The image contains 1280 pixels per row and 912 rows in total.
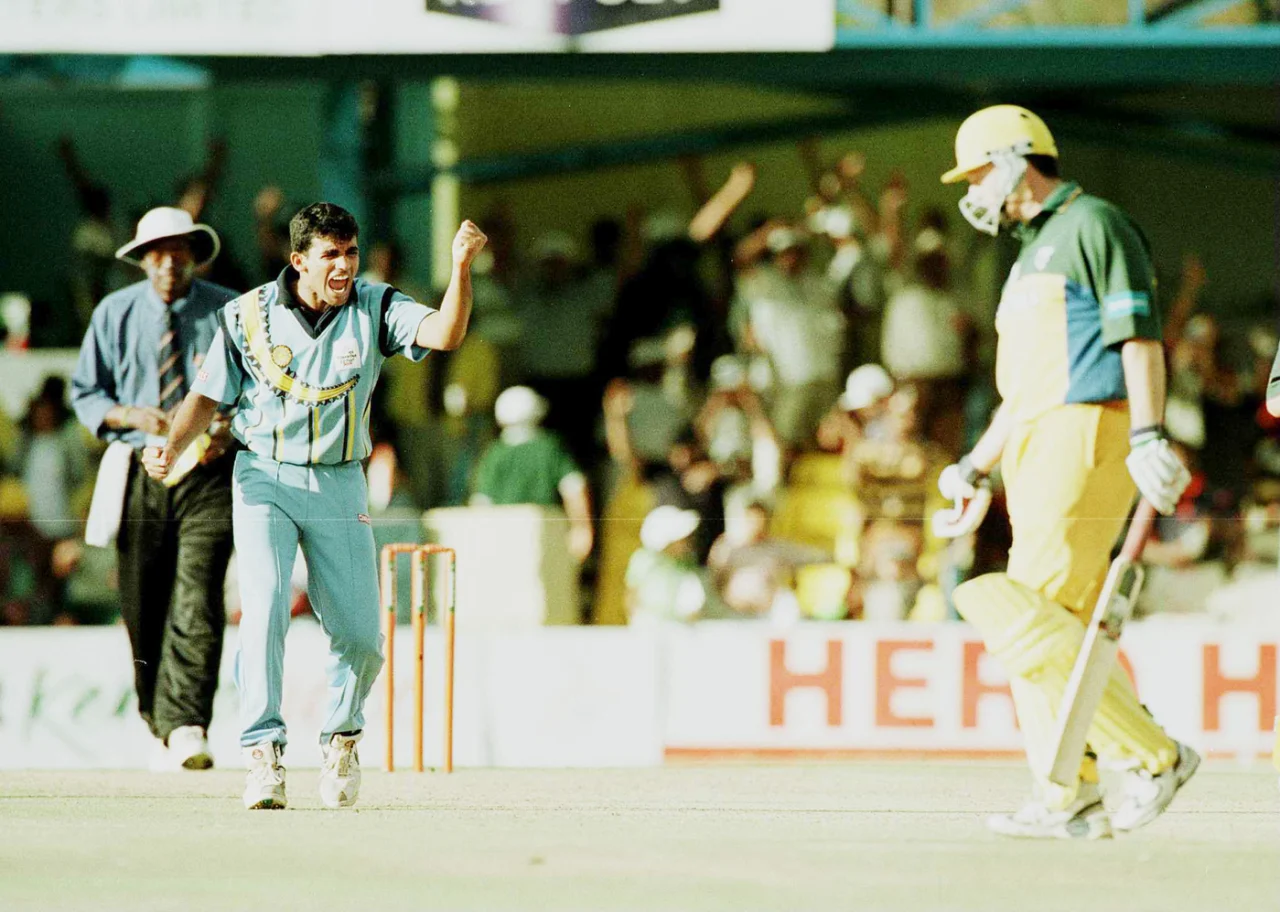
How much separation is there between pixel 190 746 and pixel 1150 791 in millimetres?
4086

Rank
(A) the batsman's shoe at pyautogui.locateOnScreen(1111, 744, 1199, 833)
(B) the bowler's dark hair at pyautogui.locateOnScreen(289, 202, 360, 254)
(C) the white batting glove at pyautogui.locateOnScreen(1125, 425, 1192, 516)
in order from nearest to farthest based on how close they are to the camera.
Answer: (C) the white batting glove at pyautogui.locateOnScreen(1125, 425, 1192, 516)
(A) the batsman's shoe at pyautogui.locateOnScreen(1111, 744, 1199, 833)
(B) the bowler's dark hair at pyautogui.locateOnScreen(289, 202, 360, 254)

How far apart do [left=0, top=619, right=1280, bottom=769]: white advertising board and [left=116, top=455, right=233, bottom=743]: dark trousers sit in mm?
1132

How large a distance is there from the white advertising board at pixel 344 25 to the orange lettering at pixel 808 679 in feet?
11.2

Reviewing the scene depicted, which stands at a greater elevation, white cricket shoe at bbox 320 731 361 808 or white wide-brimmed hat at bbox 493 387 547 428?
white wide-brimmed hat at bbox 493 387 547 428

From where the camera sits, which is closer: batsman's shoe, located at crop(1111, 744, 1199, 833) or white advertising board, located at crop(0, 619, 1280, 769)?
batsman's shoe, located at crop(1111, 744, 1199, 833)

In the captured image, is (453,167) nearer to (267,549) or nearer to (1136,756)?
(267,549)

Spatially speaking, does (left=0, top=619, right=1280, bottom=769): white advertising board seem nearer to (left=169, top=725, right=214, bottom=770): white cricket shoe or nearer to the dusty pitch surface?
(left=169, top=725, right=214, bottom=770): white cricket shoe

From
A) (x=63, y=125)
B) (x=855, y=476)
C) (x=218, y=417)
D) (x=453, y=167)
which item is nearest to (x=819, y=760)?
(x=855, y=476)

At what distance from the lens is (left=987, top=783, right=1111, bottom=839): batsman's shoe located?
22.8 feet

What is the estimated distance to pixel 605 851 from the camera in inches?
273

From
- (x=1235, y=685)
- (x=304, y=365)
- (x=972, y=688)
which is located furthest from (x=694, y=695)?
(x=304, y=365)

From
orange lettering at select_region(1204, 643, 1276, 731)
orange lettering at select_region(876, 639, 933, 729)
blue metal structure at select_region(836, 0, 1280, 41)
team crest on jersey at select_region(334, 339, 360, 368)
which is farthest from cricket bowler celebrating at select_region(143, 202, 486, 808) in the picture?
blue metal structure at select_region(836, 0, 1280, 41)

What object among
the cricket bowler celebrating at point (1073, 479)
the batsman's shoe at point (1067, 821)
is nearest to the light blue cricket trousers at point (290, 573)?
the cricket bowler celebrating at point (1073, 479)

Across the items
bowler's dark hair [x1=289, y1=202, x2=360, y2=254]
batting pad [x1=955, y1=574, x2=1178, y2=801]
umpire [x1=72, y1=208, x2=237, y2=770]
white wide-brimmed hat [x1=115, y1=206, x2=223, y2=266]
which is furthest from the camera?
umpire [x1=72, y1=208, x2=237, y2=770]
